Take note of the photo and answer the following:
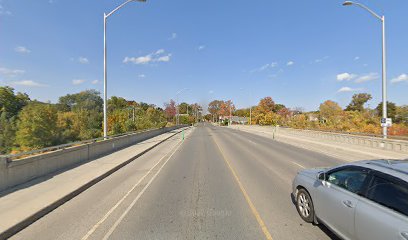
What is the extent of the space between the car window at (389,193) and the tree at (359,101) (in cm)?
9695

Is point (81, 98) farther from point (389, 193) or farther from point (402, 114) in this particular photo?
point (389, 193)

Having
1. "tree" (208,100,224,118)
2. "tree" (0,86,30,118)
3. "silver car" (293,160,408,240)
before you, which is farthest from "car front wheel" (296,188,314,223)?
"tree" (208,100,224,118)

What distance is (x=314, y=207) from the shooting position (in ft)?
16.6

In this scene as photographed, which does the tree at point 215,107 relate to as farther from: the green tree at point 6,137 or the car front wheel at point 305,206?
the car front wheel at point 305,206

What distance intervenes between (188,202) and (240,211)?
4.58ft

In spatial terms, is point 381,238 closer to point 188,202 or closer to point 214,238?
point 214,238

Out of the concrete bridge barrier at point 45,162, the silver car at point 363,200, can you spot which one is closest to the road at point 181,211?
the silver car at point 363,200

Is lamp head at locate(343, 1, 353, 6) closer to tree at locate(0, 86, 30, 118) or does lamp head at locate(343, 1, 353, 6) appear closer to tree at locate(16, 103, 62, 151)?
tree at locate(16, 103, 62, 151)

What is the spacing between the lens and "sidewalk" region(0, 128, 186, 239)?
5.29 meters

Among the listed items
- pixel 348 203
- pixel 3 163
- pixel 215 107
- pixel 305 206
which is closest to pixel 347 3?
pixel 305 206

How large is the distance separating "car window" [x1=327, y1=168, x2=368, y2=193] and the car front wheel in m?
0.76

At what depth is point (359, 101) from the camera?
8944 centimetres

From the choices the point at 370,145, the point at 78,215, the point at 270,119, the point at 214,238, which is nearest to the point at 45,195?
the point at 78,215

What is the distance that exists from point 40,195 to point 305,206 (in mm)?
6558
